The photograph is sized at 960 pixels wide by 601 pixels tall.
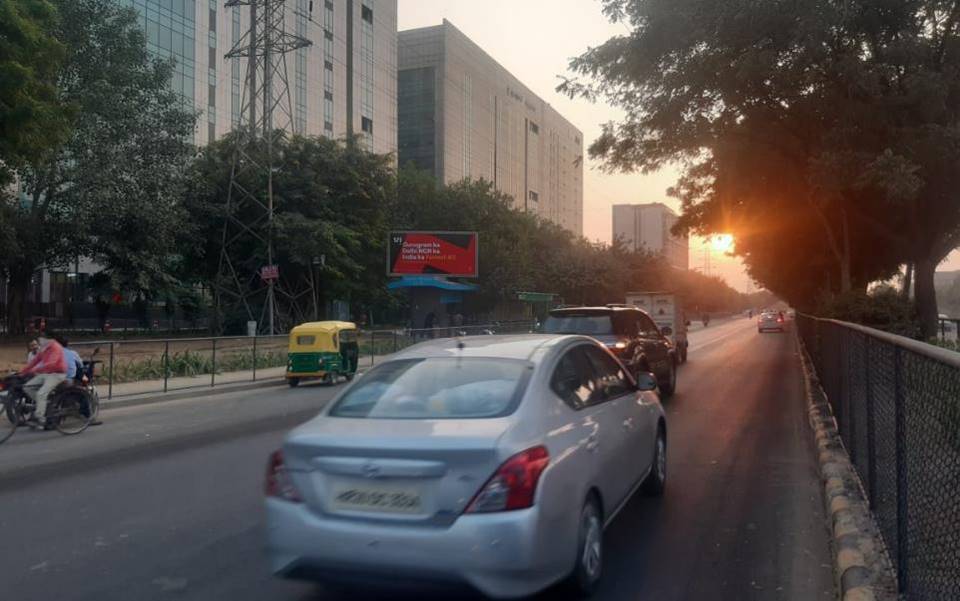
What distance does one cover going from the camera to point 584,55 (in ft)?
67.8

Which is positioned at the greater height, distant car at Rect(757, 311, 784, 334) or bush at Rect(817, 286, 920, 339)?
bush at Rect(817, 286, 920, 339)

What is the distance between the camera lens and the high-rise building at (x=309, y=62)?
51.6m

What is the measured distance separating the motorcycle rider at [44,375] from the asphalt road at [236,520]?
15.3 inches

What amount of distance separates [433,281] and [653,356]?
85.9 feet

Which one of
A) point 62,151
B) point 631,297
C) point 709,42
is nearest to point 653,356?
point 709,42

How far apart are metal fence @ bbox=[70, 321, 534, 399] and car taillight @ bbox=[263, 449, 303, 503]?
11987 millimetres

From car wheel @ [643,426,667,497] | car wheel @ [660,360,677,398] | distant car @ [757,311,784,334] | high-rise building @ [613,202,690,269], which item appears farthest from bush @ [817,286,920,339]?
high-rise building @ [613,202,690,269]

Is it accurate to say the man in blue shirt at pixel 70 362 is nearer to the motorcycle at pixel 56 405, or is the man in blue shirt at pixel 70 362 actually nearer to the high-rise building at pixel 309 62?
the motorcycle at pixel 56 405

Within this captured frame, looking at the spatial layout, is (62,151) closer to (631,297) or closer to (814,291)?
(631,297)

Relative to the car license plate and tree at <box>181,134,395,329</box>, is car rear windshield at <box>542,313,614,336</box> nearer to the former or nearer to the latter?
the car license plate

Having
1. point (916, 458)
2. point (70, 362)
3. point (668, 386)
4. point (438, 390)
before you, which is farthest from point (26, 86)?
point (916, 458)

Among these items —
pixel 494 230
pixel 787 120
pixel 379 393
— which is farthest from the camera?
pixel 494 230

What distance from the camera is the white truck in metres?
26.6

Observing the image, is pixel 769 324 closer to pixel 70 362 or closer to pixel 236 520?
pixel 70 362
